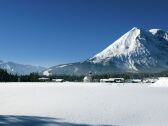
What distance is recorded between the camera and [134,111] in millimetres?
24156

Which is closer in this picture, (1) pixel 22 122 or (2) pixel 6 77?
(1) pixel 22 122

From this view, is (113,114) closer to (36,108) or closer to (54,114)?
(54,114)

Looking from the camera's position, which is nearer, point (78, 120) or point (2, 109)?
point (78, 120)

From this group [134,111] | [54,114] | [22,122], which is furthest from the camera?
[134,111]

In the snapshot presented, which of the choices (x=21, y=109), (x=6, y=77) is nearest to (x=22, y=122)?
(x=21, y=109)

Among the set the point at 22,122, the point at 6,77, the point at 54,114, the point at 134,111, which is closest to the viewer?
the point at 22,122

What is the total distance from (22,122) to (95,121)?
4176 millimetres

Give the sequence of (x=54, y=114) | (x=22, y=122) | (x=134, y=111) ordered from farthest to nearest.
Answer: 1. (x=134, y=111)
2. (x=54, y=114)
3. (x=22, y=122)

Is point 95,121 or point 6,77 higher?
point 6,77

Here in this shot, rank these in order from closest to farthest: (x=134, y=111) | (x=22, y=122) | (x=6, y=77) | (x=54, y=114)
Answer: (x=22, y=122) → (x=54, y=114) → (x=134, y=111) → (x=6, y=77)

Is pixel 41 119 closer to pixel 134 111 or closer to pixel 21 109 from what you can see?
pixel 21 109

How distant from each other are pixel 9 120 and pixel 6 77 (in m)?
145

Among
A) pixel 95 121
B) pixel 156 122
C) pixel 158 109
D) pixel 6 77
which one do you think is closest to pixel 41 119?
pixel 95 121

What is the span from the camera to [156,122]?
2053cm
